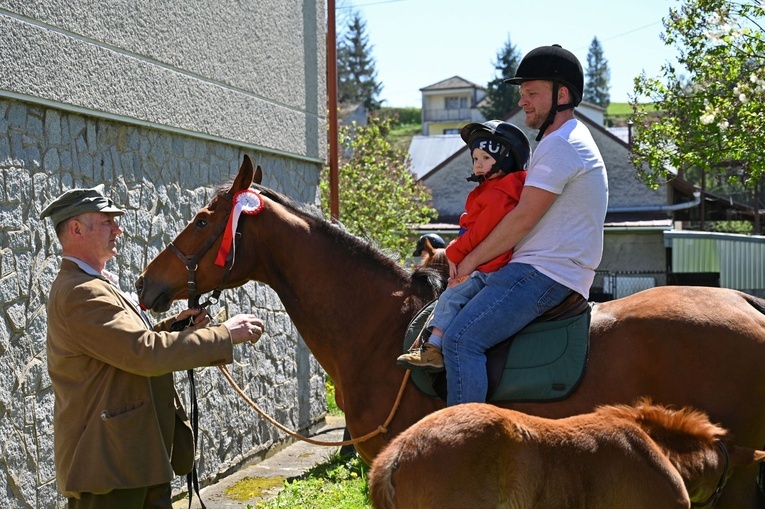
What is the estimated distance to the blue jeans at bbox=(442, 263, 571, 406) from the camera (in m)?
3.53

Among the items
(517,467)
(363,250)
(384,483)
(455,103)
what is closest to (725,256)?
(363,250)

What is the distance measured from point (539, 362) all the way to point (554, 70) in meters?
1.39

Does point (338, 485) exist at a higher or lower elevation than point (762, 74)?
lower

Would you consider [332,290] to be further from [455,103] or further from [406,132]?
[406,132]

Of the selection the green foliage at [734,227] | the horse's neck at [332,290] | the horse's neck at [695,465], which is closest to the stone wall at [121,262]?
the horse's neck at [332,290]

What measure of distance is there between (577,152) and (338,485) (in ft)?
14.1

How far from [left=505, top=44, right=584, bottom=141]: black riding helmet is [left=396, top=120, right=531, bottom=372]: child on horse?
166mm

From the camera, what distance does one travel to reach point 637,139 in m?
11.1

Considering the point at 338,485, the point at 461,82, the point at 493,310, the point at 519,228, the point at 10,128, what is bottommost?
the point at 338,485

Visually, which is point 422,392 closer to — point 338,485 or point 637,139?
point 338,485

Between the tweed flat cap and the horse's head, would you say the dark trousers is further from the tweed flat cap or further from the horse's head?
the tweed flat cap

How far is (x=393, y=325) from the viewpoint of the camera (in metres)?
4.13

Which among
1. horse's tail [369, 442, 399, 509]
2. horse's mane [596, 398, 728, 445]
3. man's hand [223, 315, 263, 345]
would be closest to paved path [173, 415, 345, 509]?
man's hand [223, 315, 263, 345]

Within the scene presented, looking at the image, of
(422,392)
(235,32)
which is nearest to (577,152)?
(422,392)
